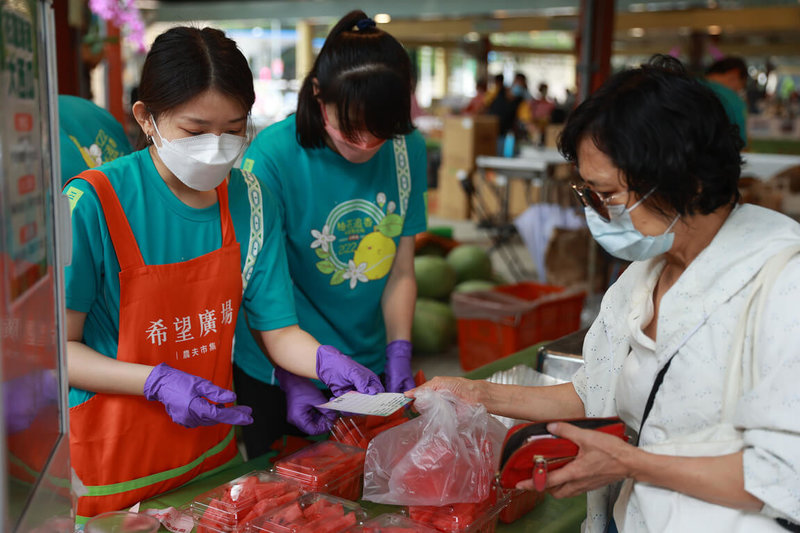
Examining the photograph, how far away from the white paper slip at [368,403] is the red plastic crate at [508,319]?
9.35 feet

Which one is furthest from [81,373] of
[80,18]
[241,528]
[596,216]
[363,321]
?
[80,18]

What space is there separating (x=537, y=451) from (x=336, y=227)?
984mm

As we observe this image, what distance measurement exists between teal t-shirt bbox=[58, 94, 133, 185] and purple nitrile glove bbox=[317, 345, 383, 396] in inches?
35.2

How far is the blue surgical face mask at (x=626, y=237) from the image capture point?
4.14 ft

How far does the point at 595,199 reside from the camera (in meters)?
1.31

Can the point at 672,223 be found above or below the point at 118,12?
below

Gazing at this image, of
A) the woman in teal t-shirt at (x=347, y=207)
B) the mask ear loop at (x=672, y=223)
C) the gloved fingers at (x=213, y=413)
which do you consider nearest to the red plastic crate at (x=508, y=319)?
the woman in teal t-shirt at (x=347, y=207)

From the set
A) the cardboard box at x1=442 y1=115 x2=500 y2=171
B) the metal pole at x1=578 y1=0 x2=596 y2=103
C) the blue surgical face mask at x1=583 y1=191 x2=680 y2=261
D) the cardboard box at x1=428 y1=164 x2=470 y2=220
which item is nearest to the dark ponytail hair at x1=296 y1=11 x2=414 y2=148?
the blue surgical face mask at x1=583 y1=191 x2=680 y2=261

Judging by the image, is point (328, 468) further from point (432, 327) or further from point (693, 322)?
point (432, 327)

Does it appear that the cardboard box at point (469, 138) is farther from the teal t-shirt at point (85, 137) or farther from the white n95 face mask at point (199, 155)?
the white n95 face mask at point (199, 155)

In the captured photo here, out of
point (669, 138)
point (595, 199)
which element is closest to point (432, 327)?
point (595, 199)

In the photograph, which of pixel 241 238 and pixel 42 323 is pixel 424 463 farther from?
pixel 42 323

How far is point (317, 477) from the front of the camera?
149 centimetres

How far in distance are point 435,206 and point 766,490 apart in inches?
390
